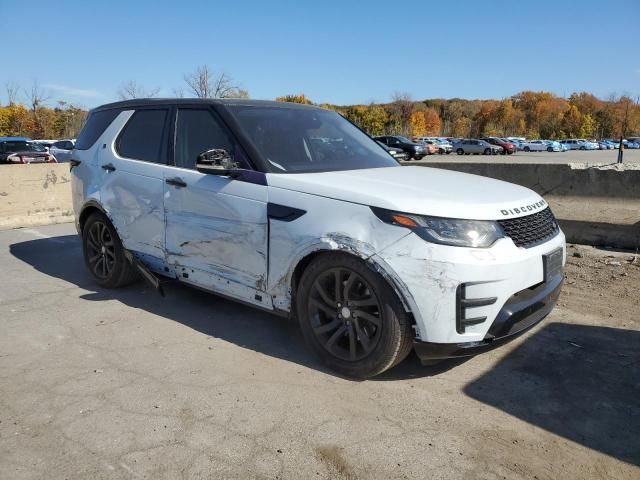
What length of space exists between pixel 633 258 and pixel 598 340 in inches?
102

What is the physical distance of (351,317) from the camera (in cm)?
335

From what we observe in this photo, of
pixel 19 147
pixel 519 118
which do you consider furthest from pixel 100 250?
pixel 519 118

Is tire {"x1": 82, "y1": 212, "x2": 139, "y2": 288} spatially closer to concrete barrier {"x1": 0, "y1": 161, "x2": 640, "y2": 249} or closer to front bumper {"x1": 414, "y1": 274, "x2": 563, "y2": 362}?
front bumper {"x1": 414, "y1": 274, "x2": 563, "y2": 362}

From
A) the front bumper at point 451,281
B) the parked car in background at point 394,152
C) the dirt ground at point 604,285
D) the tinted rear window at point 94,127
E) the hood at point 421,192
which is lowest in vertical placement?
the dirt ground at point 604,285

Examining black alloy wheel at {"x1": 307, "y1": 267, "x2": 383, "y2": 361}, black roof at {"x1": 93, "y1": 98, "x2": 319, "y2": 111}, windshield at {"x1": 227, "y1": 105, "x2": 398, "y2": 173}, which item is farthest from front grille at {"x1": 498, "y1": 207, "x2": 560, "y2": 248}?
black roof at {"x1": 93, "y1": 98, "x2": 319, "y2": 111}

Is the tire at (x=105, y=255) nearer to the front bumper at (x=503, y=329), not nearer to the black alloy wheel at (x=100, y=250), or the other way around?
the black alloy wheel at (x=100, y=250)

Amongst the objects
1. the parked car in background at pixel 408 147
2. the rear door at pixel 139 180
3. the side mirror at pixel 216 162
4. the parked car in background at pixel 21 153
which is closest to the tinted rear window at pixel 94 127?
the rear door at pixel 139 180

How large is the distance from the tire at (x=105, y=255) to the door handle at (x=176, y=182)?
108 cm

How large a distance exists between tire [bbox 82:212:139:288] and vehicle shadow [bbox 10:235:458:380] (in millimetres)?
153

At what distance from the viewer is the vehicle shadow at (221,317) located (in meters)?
3.75

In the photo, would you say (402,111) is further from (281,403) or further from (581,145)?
(281,403)

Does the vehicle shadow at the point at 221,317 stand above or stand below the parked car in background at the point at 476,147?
below

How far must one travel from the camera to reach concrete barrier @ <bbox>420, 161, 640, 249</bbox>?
21.4ft

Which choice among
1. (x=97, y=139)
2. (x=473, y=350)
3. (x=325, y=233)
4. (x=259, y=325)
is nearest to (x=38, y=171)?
(x=97, y=139)
